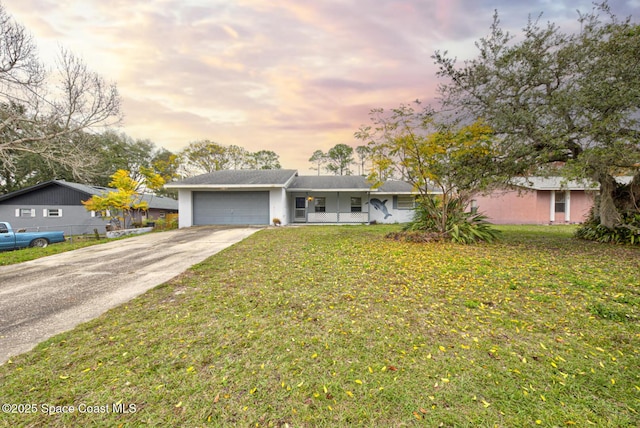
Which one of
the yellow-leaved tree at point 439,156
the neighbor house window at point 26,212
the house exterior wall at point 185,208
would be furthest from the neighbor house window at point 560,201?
the neighbor house window at point 26,212

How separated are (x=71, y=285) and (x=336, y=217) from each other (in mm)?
13609

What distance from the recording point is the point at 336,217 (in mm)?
16844

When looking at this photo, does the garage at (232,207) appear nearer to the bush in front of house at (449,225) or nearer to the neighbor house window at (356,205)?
the neighbor house window at (356,205)

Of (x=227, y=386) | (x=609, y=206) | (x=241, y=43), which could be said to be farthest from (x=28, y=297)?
(x=609, y=206)

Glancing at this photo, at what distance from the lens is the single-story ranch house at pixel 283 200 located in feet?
49.8

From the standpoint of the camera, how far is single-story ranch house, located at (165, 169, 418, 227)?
1517 centimetres

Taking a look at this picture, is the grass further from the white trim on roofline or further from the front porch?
the front porch

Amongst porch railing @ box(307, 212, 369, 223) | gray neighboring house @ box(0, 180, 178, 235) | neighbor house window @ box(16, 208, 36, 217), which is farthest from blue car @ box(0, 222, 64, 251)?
porch railing @ box(307, 212, 369, 223)

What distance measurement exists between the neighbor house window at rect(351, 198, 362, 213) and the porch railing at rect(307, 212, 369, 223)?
615mm

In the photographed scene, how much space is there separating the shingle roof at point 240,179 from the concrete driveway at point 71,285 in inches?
297

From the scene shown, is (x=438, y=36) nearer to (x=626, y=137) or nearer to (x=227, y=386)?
(x=626, y=137)

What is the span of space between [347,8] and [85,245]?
12.3 metres

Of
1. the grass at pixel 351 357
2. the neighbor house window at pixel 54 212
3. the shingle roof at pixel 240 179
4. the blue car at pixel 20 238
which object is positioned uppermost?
the shingle roof at pixel 240 179

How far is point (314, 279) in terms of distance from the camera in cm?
463
